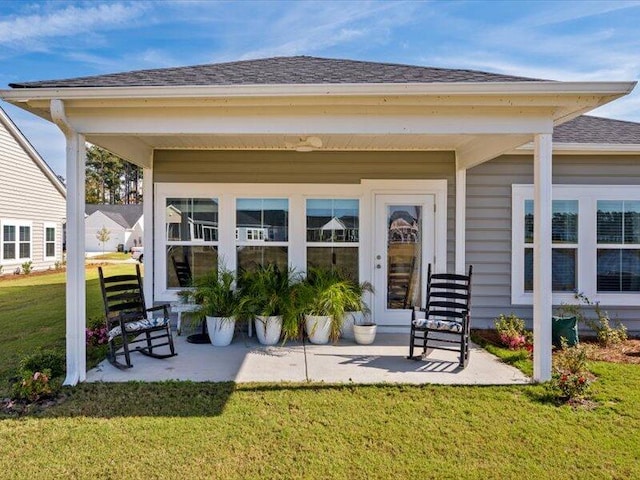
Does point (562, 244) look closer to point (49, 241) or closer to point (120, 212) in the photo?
point (49, 241)

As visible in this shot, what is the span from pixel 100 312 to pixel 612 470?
316 inches

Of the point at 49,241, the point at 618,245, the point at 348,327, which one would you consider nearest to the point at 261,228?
the point at 348,327

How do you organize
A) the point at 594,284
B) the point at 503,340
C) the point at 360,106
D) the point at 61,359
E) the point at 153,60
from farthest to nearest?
the point at 153,60
the point at 594,284
the point at 503,340
the point at 61,359
the point at 360,106

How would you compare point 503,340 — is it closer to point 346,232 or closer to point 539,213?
point 539,213

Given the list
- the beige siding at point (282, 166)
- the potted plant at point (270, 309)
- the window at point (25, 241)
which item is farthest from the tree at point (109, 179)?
the potted plant at point (270, 309)

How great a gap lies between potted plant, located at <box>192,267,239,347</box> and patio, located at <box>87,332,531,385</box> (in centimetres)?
16

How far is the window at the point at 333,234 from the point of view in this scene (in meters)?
6.20

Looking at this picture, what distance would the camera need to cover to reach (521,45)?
29.1 ft

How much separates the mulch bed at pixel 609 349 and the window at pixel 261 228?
3.07 m

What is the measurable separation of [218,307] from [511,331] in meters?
3.81

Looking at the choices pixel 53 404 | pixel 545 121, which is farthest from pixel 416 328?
pixel 53 404

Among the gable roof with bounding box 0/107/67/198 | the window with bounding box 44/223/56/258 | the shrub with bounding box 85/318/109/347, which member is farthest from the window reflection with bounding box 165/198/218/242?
the window with bounding box 44/223/56/258

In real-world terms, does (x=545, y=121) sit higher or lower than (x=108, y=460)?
higher

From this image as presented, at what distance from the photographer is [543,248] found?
3984mm
